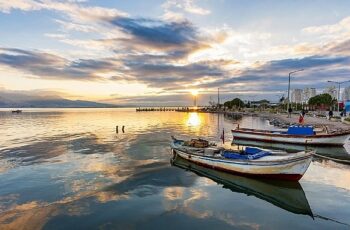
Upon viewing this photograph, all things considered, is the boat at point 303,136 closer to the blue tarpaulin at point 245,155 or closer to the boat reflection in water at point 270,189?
the blue tarpaulin at point 245,155

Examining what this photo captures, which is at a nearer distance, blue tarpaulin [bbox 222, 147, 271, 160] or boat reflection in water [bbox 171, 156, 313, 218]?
boat reflection in water [bbox 171, 156, 313, 218]

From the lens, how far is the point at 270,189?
20.6 metres

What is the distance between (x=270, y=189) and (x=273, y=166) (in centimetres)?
191

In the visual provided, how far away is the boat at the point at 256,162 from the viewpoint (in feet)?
69.6

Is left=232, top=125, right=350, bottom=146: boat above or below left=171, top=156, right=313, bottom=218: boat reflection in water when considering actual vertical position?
above

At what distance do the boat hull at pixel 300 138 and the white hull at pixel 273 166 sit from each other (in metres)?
19.6

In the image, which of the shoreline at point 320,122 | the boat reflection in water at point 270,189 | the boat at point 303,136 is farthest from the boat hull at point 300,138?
the boat reflection in water at point 270,189

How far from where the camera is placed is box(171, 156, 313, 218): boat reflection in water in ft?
57.3

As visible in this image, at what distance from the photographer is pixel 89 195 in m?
18.7

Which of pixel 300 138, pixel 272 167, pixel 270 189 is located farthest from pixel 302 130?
pixel 270 189

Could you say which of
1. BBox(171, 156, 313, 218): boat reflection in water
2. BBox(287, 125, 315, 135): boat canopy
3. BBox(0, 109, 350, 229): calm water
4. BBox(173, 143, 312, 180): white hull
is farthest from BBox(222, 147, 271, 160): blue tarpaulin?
BBox(287, 125, 315, 135): boat canopy

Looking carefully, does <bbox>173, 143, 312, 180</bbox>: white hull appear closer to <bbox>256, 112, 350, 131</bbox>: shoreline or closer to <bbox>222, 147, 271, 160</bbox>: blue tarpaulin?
<bbox>222, 147, 271, 160</bbox>: blue tarpaulin

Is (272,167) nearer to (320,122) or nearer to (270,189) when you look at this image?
(270,189)

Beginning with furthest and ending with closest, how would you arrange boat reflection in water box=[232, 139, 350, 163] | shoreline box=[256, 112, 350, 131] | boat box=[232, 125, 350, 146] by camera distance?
shoreline box=[256, 112, 350, 131]
boat box=[232, 125, 350, 146]
boat reflection in water box=[232, 139, 350, 163]
